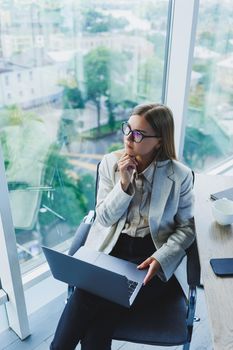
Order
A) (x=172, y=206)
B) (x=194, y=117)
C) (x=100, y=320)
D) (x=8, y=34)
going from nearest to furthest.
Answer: (x=100, y=320) < (x=172, y=206) < (x=8, y=34) < (x=194, y=117)

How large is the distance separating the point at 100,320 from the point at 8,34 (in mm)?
1229

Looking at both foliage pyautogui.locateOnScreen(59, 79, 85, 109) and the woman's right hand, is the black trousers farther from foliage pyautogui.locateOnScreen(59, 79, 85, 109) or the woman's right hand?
foliage pyautogui.locateOnScreen(59, 79, 85, 109)

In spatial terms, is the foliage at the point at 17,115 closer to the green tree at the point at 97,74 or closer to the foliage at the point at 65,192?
the foliage at the point at 65,192

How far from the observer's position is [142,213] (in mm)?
1312

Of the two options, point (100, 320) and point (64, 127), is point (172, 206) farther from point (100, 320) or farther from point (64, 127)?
point (64, 127)

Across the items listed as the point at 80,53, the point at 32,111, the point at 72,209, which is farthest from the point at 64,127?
the point at 72,209

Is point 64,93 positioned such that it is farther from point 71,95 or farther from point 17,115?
point 17,115

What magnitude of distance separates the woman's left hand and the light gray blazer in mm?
23

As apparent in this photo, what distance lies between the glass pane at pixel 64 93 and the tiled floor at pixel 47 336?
0.28m

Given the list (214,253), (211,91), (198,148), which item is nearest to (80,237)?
(214,253)

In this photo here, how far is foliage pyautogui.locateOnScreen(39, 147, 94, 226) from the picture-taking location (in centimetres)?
183

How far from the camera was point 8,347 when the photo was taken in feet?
5.22

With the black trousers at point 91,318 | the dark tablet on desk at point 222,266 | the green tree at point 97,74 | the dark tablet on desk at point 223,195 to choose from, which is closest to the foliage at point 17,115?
the green tree at point 97,74

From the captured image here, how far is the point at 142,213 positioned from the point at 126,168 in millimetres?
208
